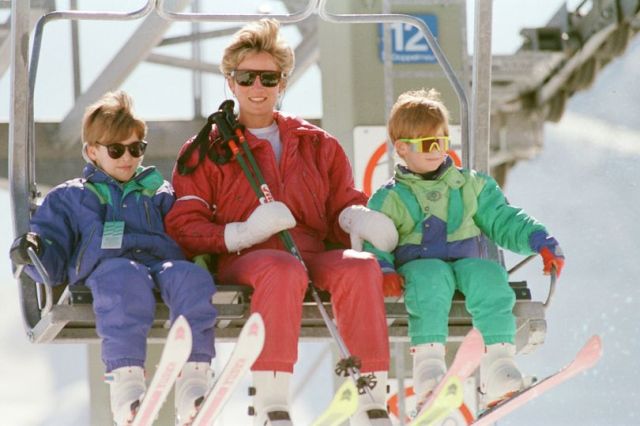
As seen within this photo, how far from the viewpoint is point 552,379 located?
723 centimetres

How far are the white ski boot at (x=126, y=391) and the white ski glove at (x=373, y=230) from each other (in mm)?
830

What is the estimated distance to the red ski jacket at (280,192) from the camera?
7.47 metres

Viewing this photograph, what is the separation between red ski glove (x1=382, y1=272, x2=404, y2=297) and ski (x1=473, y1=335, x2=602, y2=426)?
1.46 ft

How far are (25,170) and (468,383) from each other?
2.38 metres

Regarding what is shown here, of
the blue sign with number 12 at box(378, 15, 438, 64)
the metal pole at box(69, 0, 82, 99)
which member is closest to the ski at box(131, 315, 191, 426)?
the blue sign with number 12 at box(378, 15, 438, 64)

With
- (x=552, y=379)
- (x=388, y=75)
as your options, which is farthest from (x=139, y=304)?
(x=388, y=75)

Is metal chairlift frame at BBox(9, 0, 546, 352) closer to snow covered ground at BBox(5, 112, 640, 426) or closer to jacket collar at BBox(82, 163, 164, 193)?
jacket collar at BBox(82, 163, 164, 193)

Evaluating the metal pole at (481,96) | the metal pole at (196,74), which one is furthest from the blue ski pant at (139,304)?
the metal pole at (196,74)

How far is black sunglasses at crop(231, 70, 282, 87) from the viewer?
7.57m

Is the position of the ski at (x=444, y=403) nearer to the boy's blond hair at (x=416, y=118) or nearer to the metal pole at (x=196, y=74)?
the boy's blond hair at (x=416, y=118)

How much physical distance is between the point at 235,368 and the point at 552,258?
1100 mm

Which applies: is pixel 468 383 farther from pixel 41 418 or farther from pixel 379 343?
pixel 41 418

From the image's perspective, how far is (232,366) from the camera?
6.88 m

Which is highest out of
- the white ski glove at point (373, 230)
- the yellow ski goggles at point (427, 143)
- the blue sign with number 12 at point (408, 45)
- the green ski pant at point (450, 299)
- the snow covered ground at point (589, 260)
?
the yellow ski goggles at point (427, 143)
